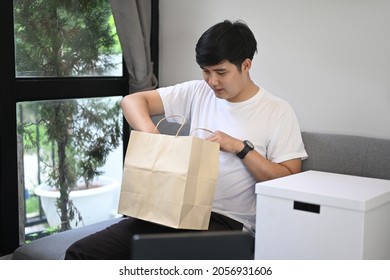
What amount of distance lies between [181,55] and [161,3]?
0.32m

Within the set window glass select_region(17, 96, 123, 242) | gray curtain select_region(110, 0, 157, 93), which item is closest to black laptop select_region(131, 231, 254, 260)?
window glass select_region(17, 96, 123, 242)

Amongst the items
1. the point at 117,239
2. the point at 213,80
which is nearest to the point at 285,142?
the point at 213,80

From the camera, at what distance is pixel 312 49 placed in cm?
244

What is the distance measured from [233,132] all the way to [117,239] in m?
0.58

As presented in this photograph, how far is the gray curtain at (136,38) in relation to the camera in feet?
8.84

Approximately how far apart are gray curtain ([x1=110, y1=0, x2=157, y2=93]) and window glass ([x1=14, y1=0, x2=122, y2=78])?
0.12 m

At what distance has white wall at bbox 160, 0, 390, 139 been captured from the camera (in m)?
2.27

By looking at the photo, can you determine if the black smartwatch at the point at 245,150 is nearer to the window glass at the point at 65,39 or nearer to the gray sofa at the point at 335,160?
the gray sofa at the point at 335,160

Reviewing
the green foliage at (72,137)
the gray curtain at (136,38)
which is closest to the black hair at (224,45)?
the gray curtain at (136,38)

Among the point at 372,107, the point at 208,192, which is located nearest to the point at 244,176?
the point at 208,192

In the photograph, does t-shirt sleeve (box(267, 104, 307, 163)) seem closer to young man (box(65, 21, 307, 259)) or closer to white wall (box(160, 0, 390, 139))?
young man (box(65, 21, 307, 259))

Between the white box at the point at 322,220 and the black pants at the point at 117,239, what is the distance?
224 millimetres

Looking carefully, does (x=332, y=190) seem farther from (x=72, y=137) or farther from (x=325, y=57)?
(x=72, y=137)
